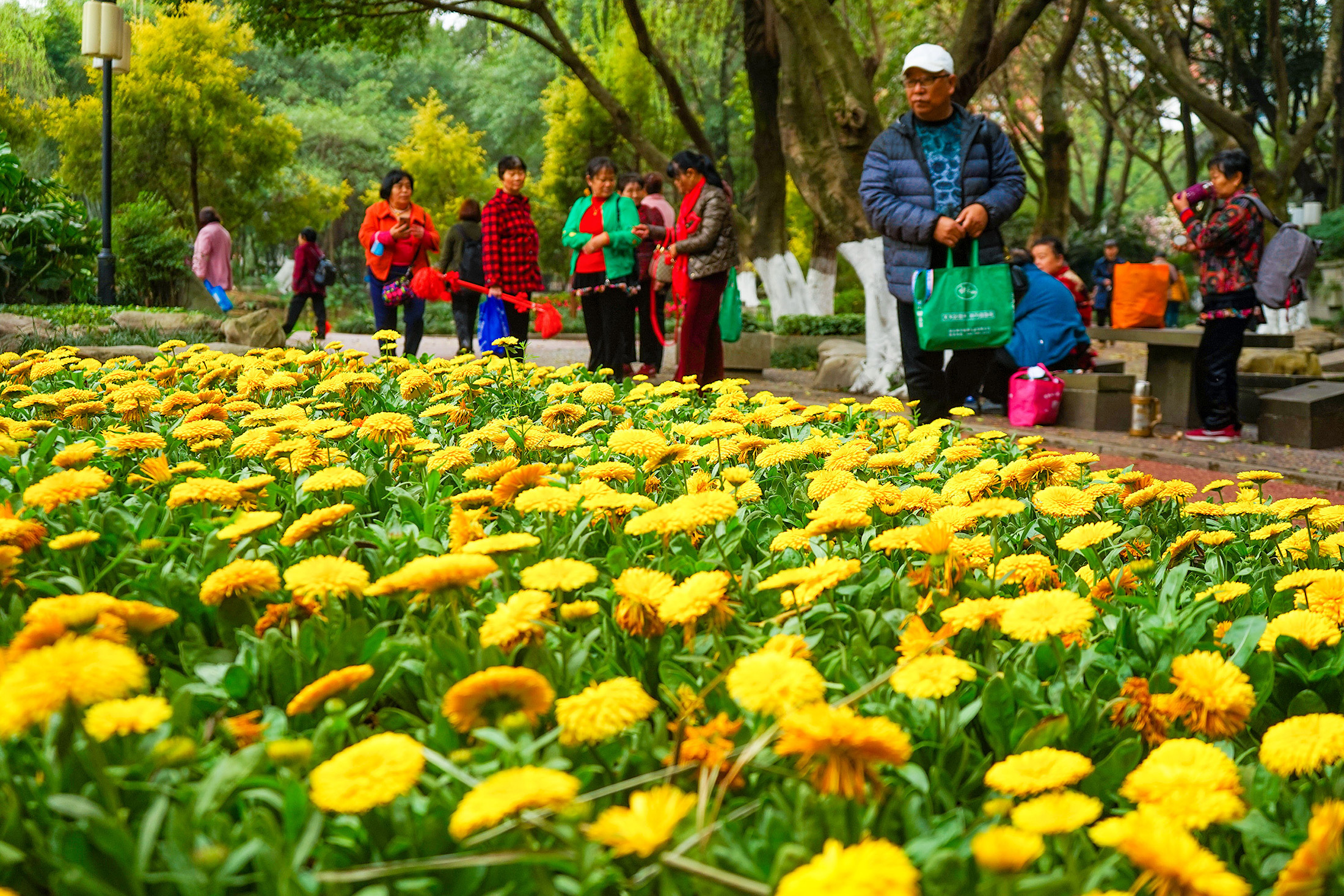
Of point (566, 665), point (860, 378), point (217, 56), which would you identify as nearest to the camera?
point (566, 665)

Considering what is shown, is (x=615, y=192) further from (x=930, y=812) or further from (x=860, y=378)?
(x=930, y=812)

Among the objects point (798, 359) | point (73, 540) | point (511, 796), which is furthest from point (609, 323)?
point (511, 796)

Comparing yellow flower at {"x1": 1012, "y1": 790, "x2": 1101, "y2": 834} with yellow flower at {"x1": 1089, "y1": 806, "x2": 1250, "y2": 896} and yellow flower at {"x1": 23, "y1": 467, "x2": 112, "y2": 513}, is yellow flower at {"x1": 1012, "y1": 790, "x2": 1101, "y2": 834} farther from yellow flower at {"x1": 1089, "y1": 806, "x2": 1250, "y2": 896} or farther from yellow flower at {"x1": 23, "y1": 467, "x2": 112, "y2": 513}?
yellow flower at {"x1": 23, "y1": 467, "x2": 112, "y2": 513}

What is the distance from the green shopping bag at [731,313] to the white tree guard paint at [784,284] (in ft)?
19.5

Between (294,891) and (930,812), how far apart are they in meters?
0.73

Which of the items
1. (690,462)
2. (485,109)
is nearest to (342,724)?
(690,462)

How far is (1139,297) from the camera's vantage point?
31.9 ft

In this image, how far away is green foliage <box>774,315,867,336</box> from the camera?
14.5m

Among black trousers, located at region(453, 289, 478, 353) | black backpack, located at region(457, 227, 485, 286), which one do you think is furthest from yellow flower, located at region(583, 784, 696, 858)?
black backpack, located at region(457, 227, 485, 286)

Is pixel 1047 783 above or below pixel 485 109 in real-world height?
below

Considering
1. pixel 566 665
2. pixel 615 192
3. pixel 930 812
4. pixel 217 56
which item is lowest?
pixel 930 812

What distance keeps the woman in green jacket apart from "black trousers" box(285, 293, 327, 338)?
8.42 metres

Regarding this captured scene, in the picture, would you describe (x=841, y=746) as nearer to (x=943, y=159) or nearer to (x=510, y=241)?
(x=943, y=159)

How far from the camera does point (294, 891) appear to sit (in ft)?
A: 3.77
